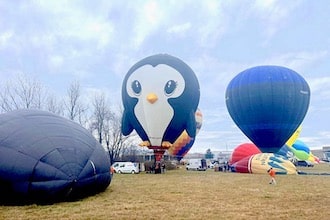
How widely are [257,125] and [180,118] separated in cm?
831

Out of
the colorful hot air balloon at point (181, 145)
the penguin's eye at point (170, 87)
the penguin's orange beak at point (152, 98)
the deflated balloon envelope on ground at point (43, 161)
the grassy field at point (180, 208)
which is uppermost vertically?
the penguin's eye at point (170, 87)

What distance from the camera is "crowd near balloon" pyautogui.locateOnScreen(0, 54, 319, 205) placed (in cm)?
934

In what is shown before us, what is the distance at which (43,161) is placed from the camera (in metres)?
9.40

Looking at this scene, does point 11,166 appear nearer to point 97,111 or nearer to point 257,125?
point 257,125

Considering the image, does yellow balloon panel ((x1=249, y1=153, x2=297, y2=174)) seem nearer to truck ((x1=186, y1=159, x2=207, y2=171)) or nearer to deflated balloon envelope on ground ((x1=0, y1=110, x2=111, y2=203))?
truck ((x1=186, y1=159, x2=207, y2=171))

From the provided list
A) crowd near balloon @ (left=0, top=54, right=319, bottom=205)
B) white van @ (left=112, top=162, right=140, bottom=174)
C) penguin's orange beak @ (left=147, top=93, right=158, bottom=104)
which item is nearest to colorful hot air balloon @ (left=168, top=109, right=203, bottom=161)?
crowd near balloon @ (left=0, top=54, right=319, bottom=205)

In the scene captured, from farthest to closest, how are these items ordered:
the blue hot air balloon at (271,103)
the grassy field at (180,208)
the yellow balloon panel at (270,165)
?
the blue hot air balloon at (271,103) < the yellow balloon panel at (270,165) < the grassy field at (180,208)

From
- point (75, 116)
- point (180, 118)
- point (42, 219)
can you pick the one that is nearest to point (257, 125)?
point (180, 118)

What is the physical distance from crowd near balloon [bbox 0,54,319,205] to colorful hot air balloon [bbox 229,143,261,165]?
0.29 ft

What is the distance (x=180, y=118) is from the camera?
990 inches

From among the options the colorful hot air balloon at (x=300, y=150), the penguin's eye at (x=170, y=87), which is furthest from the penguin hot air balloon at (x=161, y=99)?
the colorful hot air balloon at (x=300, y=150)

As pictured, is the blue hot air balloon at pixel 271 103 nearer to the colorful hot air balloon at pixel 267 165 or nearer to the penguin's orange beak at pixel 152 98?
the colorful hot air balloon at pixel 267 165

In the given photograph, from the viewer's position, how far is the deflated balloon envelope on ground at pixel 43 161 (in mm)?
9172

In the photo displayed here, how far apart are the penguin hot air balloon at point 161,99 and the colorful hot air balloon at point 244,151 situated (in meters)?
9.57
